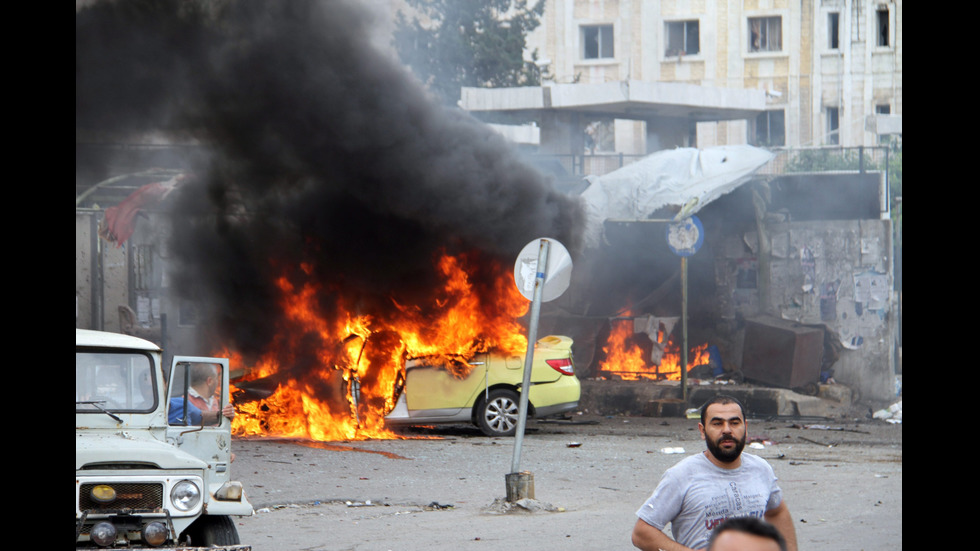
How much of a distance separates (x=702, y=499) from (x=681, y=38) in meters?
38.6

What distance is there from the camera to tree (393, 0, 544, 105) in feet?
116

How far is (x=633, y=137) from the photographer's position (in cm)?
4012

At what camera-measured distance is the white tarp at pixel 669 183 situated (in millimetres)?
18750

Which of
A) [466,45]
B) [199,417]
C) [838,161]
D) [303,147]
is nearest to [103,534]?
[199,417]

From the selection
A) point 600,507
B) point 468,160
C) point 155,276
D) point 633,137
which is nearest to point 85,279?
point 155,276

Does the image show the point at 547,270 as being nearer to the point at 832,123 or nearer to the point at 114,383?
the point at 114,383

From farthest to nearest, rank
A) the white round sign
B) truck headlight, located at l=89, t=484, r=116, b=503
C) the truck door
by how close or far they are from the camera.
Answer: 1. the white round sign
2. the truck door
3. truck headlight, located at l=89, t=484, r=116, b=503

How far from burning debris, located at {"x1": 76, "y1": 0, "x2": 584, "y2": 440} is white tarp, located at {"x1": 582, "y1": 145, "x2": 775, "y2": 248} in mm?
1882

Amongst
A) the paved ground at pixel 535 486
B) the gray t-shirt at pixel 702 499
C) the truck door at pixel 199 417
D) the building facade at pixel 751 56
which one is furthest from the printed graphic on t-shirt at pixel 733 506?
the building facade at pixel 751 56

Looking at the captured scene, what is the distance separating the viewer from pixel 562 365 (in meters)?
14.2

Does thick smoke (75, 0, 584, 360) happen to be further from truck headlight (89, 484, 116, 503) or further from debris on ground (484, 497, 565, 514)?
truck headlight (89, 484, 116, 503)

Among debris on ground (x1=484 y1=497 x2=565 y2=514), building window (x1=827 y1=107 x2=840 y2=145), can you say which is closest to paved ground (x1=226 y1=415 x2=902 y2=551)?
debris on ground (x1=484 y1=497 x2=565 y2=514)
